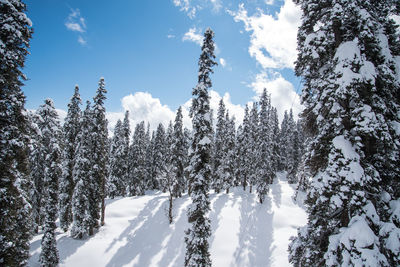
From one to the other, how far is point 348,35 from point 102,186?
31403 millimetres

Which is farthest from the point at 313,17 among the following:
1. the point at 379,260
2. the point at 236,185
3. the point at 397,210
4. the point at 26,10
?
the point at 236,185

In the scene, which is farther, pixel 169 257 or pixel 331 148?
pixel 169 257

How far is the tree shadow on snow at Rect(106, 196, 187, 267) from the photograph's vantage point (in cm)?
2473

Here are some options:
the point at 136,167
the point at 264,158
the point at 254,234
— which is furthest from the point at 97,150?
the point at 264,158

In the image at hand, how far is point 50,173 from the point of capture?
21297 mm

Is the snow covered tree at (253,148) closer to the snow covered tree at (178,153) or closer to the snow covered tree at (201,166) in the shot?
the snow covered tree at (178,153)

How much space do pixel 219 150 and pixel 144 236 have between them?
22.2m

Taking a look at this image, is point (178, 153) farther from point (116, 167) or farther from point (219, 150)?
point (116, 167)

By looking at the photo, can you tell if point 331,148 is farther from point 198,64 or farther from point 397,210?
point 198,64

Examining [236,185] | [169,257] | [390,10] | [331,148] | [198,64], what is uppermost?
[198,64]

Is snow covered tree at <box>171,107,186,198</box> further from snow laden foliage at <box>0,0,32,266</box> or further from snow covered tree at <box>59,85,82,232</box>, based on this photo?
snow laden foliage at <box>0,0,32,266</box>

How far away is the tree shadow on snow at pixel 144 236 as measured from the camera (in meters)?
24.7

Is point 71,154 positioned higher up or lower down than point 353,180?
higher up

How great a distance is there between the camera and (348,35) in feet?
21.1
